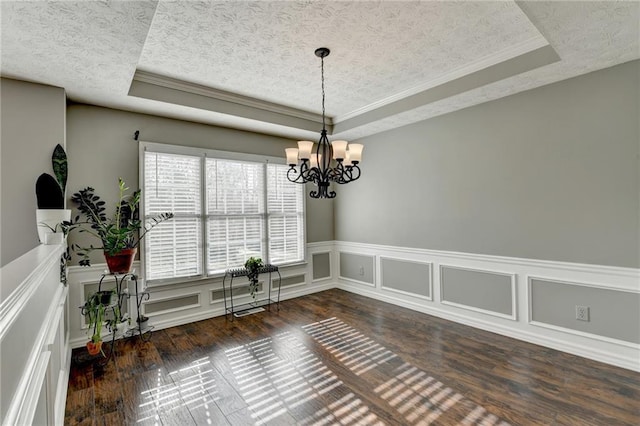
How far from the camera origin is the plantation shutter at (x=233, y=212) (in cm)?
425

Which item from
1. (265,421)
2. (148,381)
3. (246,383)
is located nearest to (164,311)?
(148,381)

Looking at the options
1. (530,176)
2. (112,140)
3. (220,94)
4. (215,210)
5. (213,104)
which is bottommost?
→ (215,210)

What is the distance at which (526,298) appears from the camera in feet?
11.0

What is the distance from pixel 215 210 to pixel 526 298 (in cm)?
392

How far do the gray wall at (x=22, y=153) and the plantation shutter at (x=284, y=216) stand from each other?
263 cm

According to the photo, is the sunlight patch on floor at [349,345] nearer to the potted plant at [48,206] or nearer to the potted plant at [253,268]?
the potted plant at [253,268]

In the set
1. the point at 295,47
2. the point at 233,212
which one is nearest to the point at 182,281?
the point at 233,212

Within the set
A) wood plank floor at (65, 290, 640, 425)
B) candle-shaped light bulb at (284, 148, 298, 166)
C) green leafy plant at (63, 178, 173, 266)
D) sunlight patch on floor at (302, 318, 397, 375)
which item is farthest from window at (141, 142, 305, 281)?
candle-shaped light bulb at (284, 148, 298, 166)

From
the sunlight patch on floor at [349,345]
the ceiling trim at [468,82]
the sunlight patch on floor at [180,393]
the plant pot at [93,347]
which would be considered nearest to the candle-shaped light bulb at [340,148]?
the ceiling trim at [468,82]

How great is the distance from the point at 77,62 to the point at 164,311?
9.29 ft

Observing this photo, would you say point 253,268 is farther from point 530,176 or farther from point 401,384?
point 530,176

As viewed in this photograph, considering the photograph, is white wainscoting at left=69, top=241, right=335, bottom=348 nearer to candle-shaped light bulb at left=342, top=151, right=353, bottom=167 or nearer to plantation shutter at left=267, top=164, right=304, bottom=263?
plantation shutter at left=267, top=164, right=304, bottom=263

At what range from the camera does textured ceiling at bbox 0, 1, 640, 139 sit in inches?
81.4

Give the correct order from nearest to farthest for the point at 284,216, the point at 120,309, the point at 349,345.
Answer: the point at 349,345
the point at 120,309
the point at 284,216
